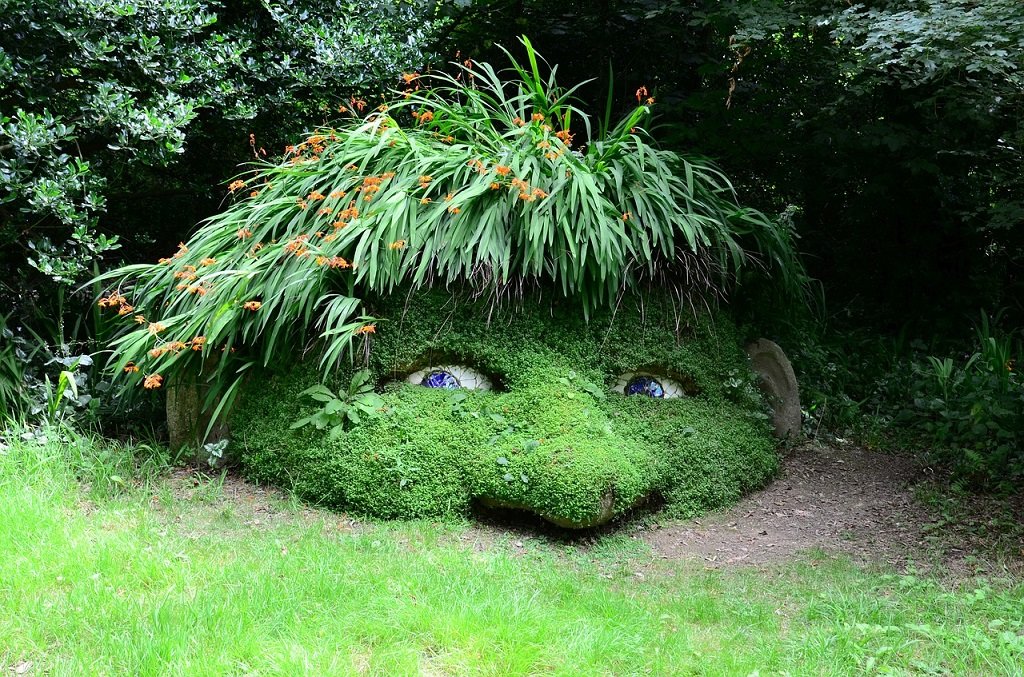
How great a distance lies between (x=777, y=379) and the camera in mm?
5301

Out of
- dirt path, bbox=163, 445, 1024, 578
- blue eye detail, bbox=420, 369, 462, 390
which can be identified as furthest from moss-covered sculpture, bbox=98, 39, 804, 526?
dirt path, bbox=163, 445, 1024, 578

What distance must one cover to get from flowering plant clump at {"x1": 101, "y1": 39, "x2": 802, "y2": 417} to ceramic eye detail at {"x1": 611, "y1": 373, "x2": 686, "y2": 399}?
1.43 ft

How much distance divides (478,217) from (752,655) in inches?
93.0

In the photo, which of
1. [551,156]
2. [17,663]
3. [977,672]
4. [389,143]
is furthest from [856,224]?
[17,663]

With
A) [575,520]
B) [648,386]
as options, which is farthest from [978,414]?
[575,520]

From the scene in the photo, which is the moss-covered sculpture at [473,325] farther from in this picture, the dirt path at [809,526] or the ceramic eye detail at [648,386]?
the dirt path at [809,526]

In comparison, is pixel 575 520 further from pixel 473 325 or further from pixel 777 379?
pixel 777 379

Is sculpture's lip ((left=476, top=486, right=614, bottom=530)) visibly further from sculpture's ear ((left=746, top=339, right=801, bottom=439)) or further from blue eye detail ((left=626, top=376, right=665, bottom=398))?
sculpture's ear ((left=746, top=339, right=801, bottom=439))

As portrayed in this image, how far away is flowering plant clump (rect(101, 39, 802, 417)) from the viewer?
4.23 metres

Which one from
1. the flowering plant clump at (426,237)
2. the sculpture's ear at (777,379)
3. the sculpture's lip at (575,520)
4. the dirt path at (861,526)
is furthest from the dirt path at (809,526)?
the flowering plant clump at (426,237)

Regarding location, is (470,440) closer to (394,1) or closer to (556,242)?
(556,242)

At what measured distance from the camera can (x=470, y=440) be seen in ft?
13.7

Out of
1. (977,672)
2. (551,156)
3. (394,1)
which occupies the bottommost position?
(977,672)

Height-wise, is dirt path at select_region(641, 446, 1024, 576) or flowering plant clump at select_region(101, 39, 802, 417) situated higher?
flowering plant clump at select_region(101, 39, 802, 417)
